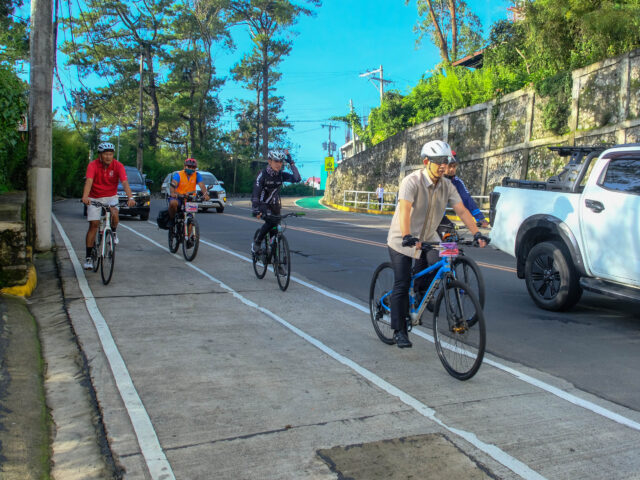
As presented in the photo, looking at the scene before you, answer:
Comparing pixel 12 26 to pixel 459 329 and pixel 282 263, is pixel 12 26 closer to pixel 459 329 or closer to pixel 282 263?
pixel 282 263

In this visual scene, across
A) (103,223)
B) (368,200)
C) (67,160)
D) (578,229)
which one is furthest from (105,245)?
(67,160)

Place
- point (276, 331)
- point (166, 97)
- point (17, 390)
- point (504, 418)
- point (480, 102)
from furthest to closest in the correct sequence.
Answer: point (166, 97), point (480, 102), point (276, 331), point (17, 390), point (504, 418)

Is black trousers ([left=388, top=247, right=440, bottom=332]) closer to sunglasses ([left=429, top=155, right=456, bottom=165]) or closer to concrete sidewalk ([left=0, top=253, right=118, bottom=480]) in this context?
sunglasses ([left=429, top=155, right=456, bottom=165])

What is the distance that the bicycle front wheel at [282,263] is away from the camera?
856cm

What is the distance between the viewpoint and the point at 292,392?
454 cm

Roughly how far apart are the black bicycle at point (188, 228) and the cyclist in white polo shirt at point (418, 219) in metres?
6.27

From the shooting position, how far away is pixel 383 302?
587 cm

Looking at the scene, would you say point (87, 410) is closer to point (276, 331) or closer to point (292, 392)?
point (292, 392)

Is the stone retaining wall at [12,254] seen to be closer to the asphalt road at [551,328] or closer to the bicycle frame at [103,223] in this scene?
the bicycle frame at [103,223]

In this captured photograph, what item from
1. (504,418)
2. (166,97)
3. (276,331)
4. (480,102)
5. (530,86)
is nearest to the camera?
(504,418)

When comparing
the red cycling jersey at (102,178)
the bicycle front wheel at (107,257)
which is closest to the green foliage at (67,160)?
the red cycling jersey at (102,178)

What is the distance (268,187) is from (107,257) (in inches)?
100

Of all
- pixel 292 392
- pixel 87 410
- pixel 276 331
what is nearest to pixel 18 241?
pixel 276 331

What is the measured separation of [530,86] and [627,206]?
21568mm
